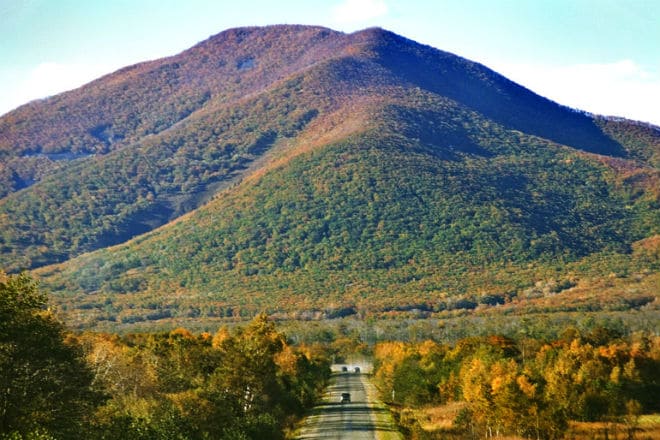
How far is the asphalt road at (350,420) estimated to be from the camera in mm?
43344

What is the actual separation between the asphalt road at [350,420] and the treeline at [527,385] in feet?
5.67

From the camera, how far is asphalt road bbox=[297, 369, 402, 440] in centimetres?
4334

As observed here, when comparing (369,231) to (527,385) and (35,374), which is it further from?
(35,374)

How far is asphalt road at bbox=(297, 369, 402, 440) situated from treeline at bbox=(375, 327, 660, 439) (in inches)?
68.1

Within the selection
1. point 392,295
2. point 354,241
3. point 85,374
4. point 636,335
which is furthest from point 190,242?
point 85,374

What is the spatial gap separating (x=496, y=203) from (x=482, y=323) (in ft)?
129

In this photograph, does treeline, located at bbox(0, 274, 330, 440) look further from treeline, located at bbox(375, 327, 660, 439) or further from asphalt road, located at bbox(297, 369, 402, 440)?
treeline, located at bbox(375, 327, 660, 439)

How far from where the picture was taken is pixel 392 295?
124312 mm

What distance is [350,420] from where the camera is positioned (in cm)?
5109

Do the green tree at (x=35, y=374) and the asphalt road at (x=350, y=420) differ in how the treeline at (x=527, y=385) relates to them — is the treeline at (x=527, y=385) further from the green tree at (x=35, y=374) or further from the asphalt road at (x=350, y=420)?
the green tree at (x=35, y=374)

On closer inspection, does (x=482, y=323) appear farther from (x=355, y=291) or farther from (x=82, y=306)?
(x=82, y=306)

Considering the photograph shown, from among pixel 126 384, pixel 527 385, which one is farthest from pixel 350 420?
pixel 126 384

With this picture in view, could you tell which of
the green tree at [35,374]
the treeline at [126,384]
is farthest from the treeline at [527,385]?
the green tree at [35,374]

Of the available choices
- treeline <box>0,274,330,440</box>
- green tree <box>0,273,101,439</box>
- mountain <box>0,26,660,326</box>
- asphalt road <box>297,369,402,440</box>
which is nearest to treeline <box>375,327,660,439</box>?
asphalt road <box>297,369,402,440</box>
